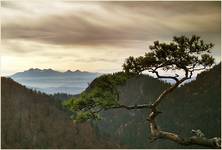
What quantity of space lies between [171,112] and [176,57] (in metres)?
0.98

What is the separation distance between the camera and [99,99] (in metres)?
4.63

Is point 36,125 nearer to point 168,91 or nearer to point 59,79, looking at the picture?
point 59,79

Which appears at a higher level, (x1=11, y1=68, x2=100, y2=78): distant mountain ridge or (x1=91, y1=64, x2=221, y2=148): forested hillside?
(x1=11, y1=68, x2=100, y2=78): distant mountain ridge

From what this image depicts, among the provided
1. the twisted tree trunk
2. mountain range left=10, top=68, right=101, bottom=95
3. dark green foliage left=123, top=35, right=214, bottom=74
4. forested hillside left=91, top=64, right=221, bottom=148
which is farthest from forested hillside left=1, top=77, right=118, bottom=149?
dark green foliage left=123, top=35, right=214, bottom=74

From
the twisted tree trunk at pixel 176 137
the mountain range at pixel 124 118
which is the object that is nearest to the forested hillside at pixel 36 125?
the mountain range at pixel 124 118

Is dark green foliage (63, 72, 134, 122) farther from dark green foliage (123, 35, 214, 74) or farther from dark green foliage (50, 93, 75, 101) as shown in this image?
dark green foliage (50, 93, 75, 101)

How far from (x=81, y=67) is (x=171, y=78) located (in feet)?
3.64

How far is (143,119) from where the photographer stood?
17.3 feet

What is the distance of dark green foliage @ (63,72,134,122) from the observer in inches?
183

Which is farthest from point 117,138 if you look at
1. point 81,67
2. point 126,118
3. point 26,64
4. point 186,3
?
point 186,3

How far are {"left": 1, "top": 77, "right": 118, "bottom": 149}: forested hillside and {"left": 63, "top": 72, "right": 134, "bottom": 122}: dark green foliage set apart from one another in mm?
662

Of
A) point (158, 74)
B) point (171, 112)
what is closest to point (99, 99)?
point (158, 74)

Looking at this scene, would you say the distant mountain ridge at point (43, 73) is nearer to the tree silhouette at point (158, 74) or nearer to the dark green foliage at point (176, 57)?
the tree silhouette at point (158, 74)

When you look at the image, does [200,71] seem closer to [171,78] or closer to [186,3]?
[171,78]
